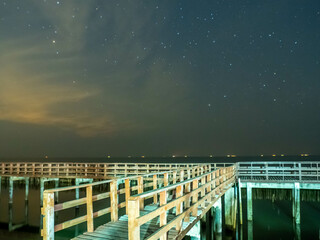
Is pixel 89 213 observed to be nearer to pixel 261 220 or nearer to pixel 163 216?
pixel 163 216

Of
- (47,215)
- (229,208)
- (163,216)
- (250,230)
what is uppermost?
(47,215)

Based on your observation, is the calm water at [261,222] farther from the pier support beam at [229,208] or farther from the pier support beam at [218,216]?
the pier support beam at [218,216]

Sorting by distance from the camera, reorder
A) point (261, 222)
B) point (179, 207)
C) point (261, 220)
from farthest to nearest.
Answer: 1. point (261, 220)
2. point (261, 222)
3. point (179, 207)

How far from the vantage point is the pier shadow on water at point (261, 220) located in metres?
16.3

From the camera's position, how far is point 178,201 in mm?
6883

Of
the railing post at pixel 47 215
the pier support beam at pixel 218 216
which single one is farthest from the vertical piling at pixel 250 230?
the railing post at pixel 47 215

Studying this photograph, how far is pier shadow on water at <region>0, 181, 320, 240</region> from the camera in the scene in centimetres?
1633

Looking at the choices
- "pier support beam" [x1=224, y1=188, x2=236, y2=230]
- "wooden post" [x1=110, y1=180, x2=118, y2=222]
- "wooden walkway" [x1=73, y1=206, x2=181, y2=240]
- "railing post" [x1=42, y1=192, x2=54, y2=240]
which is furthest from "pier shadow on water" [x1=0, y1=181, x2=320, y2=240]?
"railing post" [x1=42, y1=192, x2=54, y2=240]

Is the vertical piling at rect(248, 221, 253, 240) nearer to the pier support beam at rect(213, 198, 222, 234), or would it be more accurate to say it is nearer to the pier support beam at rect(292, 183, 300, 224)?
the pier support beam at rect(292, 183, 300, 224)

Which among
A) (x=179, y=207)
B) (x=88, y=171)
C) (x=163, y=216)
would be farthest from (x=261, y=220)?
(x=163, y=216)

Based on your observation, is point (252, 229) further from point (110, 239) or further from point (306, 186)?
point (110, 239)

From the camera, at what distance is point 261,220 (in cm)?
1997

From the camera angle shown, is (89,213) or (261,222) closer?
(89,213)

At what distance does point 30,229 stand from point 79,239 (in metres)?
13.3
